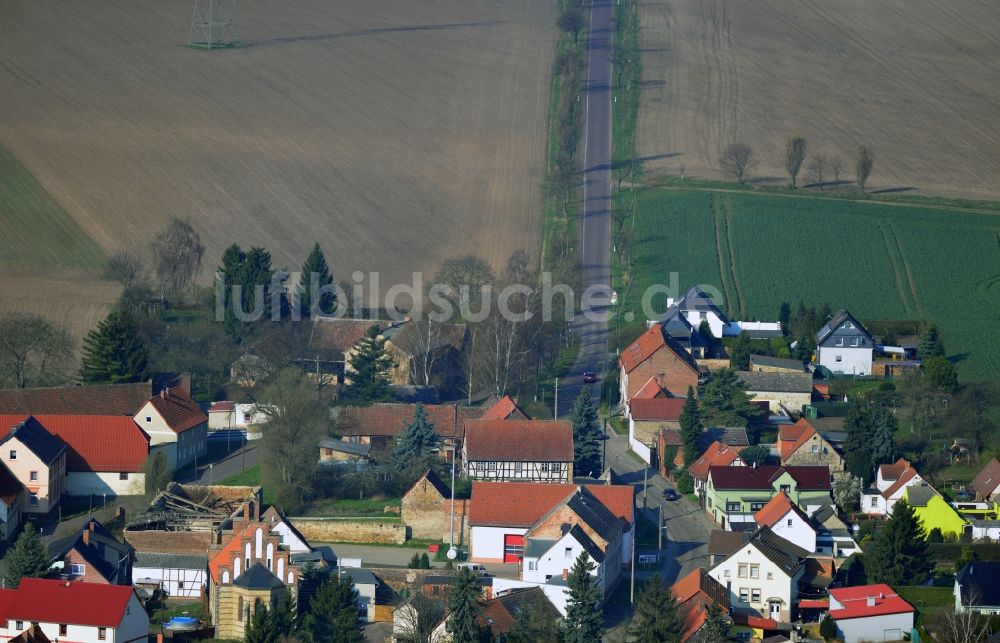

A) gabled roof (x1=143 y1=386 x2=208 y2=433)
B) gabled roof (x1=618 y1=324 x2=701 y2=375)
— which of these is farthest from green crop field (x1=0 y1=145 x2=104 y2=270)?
gabled roof (x1=618 y1=324 x2=701 y2=375)

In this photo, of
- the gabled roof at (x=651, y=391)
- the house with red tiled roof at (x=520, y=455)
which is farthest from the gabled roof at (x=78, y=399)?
the gabled roof at (x=651, y=391)

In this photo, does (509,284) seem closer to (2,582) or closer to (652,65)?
(2,582)

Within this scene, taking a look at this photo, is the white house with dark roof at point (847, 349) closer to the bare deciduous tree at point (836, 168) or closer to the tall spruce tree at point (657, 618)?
the bare deciduous tree at point (836, 168)

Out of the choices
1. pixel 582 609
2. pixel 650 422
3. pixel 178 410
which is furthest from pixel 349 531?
pixel 650 422

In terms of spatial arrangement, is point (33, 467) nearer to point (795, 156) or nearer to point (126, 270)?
point (126, 270)

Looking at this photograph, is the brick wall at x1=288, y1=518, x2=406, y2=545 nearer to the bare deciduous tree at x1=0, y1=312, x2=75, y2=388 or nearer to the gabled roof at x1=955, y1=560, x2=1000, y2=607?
the gabled roof at x1=955, y1=560, x2=1000, y2=607
